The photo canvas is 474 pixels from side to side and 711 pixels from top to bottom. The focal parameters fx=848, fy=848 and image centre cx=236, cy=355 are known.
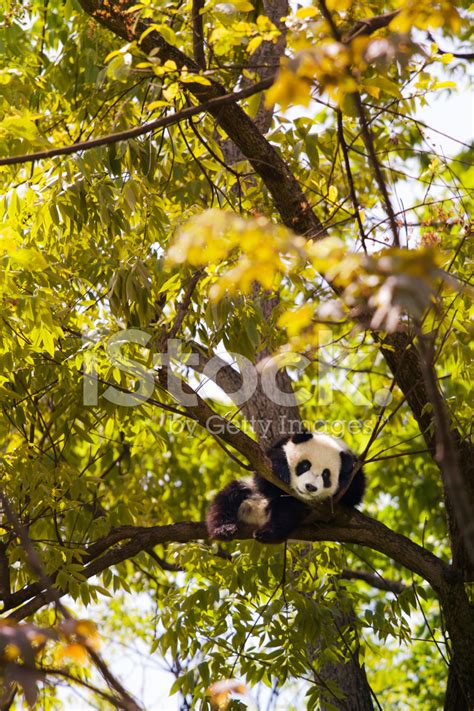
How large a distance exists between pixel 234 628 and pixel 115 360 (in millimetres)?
1549

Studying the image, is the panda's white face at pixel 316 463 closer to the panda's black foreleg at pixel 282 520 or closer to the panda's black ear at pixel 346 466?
the panda's black ear at pixel 346 466

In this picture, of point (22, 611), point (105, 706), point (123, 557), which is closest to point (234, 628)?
point (123, 557)

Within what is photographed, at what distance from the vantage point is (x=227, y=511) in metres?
4.81

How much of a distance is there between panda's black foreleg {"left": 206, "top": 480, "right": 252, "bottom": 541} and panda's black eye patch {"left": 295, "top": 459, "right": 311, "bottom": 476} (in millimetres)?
352

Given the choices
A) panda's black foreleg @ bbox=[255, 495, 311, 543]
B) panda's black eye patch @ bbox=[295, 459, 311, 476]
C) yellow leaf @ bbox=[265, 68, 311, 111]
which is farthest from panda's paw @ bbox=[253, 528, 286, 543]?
yellow leaf @ bbox=[265, 68, 311, 111]

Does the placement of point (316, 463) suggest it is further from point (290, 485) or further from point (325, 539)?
point (325, 539)

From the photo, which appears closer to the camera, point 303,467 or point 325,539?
point 325,539

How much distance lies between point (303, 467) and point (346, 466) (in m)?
0.29

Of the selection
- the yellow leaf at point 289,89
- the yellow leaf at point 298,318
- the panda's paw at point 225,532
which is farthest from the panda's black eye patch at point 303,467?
the yellow leaf at point 289,89

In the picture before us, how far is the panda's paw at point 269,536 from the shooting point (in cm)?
436

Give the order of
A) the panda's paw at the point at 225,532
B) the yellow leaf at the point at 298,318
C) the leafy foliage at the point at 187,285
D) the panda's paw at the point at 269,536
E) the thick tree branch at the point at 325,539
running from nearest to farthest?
the yellow leaf at the point at 298,318, the leafy foliage at the point at 187,285, the thick tree branch at the point at 325,539, the panda's paw at the point at 269,536, the panda's paw at the point at 225,532

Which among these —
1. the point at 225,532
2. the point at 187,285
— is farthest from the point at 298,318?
the point at 225,532

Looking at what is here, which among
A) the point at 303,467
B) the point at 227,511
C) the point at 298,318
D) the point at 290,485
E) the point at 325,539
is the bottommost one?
the point at 298,318

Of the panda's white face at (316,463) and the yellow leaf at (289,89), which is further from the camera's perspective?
Result: the panda's white face at (316,463)
